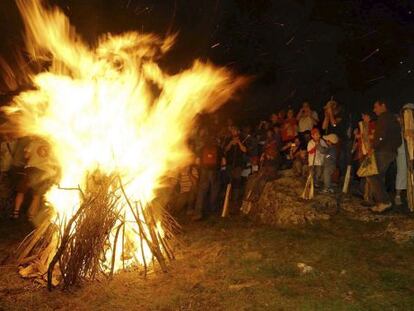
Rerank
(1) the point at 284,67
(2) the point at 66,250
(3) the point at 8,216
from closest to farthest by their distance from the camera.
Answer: (2) the point at 66,250 < (3) the point at 8,216 < (1) the point at 284,67

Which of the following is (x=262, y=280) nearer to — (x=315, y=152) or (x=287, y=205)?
(x=287, y=205)

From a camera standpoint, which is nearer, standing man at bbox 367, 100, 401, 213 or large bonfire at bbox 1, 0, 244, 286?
large bonfire at bbox 1, 0, 244, 286

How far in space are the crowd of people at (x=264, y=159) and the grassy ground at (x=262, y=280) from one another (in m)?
2.00

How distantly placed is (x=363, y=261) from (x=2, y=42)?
39.8 feet

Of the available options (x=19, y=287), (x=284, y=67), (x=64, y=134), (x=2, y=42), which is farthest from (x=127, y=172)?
(x=284, y=67)

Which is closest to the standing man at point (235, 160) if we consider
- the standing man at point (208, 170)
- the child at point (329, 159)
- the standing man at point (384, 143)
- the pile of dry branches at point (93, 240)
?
the standing man at point (208, 170)

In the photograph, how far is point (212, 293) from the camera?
232 inches

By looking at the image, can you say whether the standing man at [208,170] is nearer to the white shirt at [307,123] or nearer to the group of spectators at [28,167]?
the white shirt at [307,123]

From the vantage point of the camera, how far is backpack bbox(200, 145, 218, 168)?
36.3ft

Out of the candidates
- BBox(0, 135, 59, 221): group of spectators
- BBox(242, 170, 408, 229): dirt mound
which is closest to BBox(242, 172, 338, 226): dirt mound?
BBox(242, 170, 408, 229): dirt mound

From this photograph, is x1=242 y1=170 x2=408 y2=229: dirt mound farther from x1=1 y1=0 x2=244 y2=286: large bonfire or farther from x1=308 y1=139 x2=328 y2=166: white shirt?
x1=1 y1=0 x2=244 y2=286: large bonfire

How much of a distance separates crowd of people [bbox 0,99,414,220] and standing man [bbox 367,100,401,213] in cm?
2

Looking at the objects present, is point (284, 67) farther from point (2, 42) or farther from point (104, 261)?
point (104, 261)

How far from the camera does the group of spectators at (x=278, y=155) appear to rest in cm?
1046
